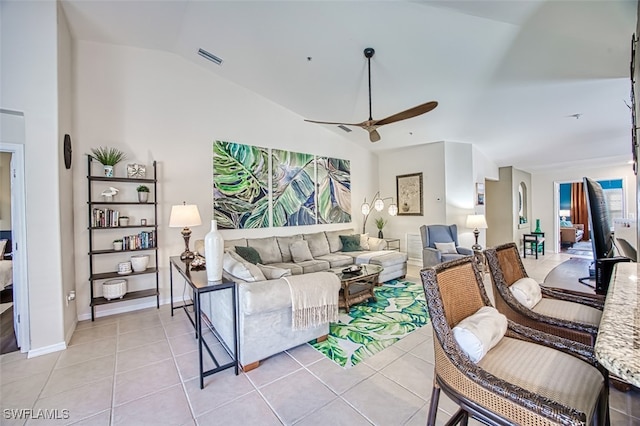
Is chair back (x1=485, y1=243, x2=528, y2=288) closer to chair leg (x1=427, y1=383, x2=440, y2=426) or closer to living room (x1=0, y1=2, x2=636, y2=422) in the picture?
chair leg (x1=427, y1=383, x2=440, y2=426)

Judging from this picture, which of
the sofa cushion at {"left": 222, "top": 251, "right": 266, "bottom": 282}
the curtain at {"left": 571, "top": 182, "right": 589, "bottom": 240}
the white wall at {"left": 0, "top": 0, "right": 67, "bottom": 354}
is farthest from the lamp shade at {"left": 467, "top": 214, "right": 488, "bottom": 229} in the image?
the curtain at {"left": 571, "top": 182, "right": 589, "bottom": 240}

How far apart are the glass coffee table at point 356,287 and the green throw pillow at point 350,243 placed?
5.34ft

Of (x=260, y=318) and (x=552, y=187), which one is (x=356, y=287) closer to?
(x=260, y=318)

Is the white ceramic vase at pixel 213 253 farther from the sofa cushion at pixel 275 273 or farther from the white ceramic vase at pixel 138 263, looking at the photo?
the white ceramic vase at pixel 138 263

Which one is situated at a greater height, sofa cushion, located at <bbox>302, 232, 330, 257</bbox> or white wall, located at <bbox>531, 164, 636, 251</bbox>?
white wall, located at <bbox>531, 164, 636, 251</bbox>

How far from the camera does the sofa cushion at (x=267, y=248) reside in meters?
4.70

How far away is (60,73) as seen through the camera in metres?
2.92

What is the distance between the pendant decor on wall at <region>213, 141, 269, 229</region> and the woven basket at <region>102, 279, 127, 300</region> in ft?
5.14

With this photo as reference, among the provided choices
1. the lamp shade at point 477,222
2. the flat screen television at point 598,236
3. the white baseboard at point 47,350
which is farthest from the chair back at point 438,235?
the white baseboard at point 47,350

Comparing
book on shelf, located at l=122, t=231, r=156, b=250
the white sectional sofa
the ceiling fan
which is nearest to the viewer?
the white sectional sofa

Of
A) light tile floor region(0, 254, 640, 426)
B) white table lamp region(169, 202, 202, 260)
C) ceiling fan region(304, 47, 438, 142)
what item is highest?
ceiling fan region(304, 47, 438, 142)

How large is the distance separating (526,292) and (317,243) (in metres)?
3.77

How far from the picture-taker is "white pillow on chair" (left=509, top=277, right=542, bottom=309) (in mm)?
2012

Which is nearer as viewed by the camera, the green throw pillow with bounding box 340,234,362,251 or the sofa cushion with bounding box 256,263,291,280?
the sofa cushion with bounding box 256,263,291,280
